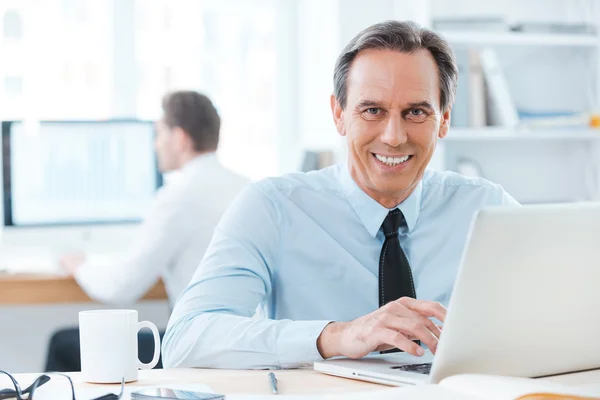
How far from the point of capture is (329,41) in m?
3.25

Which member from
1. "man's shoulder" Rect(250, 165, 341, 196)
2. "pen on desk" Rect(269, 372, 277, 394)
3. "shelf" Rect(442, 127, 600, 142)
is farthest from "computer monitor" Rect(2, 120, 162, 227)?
"pen on desk" Rect(269, 372, 277, 394)

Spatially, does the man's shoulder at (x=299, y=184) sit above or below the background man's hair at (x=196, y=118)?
below

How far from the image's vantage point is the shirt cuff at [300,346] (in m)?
1.24

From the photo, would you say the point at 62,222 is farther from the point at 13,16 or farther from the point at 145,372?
the point at 145,372

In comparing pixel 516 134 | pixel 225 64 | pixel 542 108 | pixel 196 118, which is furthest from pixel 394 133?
pixel 225 64

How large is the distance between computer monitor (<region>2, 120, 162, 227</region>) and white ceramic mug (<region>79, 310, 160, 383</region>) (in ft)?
6.48

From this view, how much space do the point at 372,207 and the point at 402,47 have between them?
0.96 ft

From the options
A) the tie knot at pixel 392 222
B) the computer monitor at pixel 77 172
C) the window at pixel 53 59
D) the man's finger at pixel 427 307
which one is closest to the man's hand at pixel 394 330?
the man's finger at pixel 427 307

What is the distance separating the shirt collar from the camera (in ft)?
5.23

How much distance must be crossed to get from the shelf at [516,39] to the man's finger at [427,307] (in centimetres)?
208

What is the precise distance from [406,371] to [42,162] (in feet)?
7.27

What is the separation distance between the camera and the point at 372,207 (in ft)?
5.27

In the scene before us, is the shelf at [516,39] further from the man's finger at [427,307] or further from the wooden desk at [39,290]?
the man's finger at [427,307]

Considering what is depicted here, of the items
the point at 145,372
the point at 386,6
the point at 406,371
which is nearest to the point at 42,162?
the point at 386,6
